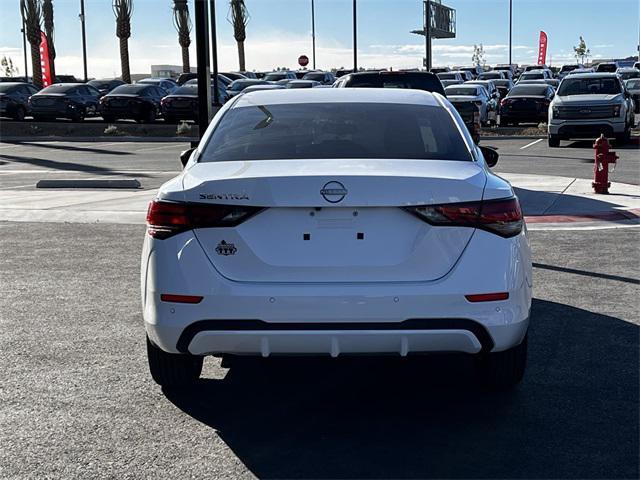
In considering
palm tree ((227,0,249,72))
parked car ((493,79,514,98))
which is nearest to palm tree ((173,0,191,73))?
palm tree ((227,0,249,72))

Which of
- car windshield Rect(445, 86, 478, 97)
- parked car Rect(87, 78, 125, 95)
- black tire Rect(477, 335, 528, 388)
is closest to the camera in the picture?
Result: black tire Rect(477, 335, 528, 388)

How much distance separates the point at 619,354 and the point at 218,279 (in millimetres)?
2823

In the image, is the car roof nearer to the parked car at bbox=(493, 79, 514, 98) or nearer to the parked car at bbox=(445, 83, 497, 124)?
the parked car at bbox=(445, 83, 497, 124)

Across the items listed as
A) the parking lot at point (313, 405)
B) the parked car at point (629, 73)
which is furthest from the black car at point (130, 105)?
the parking lot at point (313, 405)

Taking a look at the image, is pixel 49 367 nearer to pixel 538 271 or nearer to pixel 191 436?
pixel 191 436

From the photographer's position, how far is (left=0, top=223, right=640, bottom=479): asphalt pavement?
4387mm

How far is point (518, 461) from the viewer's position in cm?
441

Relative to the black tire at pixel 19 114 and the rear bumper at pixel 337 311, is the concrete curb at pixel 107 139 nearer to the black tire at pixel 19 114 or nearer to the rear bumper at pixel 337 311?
the black tire at pixel 19 114

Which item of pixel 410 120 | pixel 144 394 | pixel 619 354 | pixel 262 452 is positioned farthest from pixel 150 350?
pixel 619 354

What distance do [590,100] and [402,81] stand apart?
10803 mm

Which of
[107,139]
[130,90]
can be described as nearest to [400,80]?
[107,139]

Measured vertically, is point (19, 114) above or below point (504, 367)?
below

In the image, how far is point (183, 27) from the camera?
7619 centimetres

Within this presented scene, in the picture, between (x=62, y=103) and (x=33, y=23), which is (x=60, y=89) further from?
(x=33, y=23)
